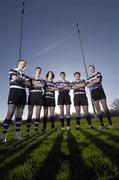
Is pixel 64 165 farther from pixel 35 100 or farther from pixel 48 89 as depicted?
pixel 48 89

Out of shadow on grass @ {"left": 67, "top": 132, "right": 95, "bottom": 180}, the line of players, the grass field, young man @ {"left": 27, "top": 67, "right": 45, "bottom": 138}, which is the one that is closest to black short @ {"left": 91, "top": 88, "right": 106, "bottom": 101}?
the line of players

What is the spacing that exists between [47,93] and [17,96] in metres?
3.58

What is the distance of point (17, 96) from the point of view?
8.15 m

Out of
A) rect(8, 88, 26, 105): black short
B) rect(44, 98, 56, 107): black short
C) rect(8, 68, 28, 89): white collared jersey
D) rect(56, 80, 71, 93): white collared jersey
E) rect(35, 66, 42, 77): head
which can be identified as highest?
rect(35, 66, 42, 77): head

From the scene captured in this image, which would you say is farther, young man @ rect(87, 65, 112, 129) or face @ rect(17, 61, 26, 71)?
young man @ rect(87, 65, 112, 129)

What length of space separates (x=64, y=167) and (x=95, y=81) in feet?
24.1

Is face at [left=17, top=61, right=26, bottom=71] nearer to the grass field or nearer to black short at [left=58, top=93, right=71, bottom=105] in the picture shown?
black short at [left=58, top=93, right=71, bottom=105]

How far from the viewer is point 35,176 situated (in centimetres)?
342

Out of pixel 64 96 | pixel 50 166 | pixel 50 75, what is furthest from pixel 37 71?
pixel 50 166

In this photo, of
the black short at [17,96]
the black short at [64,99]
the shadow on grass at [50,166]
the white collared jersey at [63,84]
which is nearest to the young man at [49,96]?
the white collared jersey at [63,84]

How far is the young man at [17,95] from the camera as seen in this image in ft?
26.3

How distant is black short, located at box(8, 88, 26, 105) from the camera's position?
803 cm

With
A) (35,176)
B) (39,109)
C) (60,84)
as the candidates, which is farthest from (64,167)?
(60,84)

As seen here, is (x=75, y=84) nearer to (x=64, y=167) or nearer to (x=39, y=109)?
(x=39, y=109)
